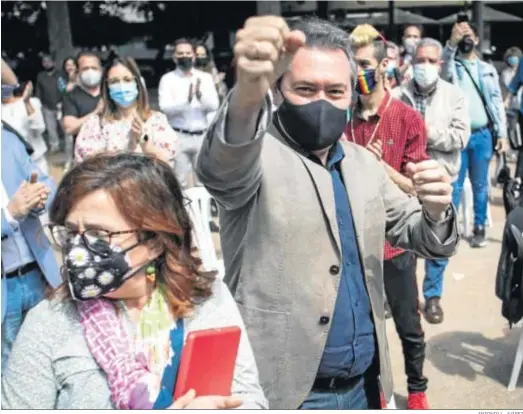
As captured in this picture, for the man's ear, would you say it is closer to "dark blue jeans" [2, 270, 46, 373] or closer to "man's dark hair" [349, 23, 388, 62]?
"man's dark hair" [349, 23, 388, 62]

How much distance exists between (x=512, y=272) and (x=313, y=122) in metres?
2.03

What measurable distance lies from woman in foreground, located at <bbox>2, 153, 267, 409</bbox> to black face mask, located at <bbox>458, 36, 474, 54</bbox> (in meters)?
4.54

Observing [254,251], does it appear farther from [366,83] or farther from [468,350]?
[468,350]

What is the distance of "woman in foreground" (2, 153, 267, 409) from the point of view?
154 cm

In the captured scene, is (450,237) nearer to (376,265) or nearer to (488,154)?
(376,265)

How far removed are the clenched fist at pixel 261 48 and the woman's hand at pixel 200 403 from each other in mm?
647

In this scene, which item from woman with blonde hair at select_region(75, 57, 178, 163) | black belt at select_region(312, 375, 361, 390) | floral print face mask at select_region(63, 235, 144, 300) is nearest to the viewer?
floral print face mask at select_region(63, 235, 144, 300)

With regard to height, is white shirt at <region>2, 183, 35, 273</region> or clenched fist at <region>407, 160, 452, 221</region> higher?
clenched fist at <region>407, 160, 452, 221</region>

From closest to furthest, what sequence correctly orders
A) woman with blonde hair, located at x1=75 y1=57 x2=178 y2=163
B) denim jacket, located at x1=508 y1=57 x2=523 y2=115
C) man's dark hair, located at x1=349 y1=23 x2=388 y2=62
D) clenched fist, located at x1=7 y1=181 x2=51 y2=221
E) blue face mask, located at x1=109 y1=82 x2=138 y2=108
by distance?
clenched fist, located at x1=7 y1=181 x2=51 y2=221 → man's dark hair, located at x1=349 y1=23 x2=388 y2=62 → woman with blonde hair, located at x1=75 y1=57 x2=178 y2=163 → blue face mask, located at x1=109 y1=82 x2=138 y2=108 → denim jacket, located at x1=508 y1=57 x2=523 y2=115

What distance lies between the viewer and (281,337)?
73.8 inches

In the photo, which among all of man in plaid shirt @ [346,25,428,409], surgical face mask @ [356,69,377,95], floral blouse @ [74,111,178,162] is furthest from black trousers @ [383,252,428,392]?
floral blouse @ [74,111,178,162]

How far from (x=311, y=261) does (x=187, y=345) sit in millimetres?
495

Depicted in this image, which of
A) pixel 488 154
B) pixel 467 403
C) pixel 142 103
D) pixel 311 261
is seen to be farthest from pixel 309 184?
pixel 488 154

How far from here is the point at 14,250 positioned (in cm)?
312
